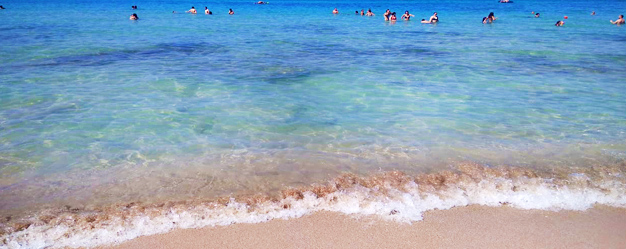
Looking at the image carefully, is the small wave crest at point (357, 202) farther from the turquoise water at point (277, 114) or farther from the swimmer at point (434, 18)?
the swimmer at point (434, 18)

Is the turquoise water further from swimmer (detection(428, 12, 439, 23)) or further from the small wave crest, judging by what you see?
swimmer (detection(428, 12, 439, 23))

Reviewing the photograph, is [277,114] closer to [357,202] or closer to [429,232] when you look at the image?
[357,202]

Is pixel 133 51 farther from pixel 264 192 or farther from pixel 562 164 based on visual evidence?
pixel 562 164

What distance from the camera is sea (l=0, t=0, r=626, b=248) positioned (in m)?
5.20

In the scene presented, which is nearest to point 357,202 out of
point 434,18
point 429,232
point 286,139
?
point 429,232

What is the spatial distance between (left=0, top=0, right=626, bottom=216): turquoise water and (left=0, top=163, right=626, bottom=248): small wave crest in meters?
0.40

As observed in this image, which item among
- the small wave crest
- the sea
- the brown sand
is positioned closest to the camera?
the brown sand

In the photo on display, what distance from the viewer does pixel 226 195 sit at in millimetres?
5469

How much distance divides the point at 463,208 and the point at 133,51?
1579cm

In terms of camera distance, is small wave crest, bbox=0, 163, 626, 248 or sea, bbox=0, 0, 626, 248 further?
sea, bbox=0, 0, 626, 248

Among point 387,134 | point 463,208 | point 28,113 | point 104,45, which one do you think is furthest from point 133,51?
point 463,208

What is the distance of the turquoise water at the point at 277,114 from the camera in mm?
6301

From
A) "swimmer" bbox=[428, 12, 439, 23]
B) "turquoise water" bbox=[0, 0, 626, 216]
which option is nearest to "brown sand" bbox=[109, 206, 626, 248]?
"turquoise water" bbox=[0, 0, 626, 216]

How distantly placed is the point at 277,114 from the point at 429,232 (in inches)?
197
